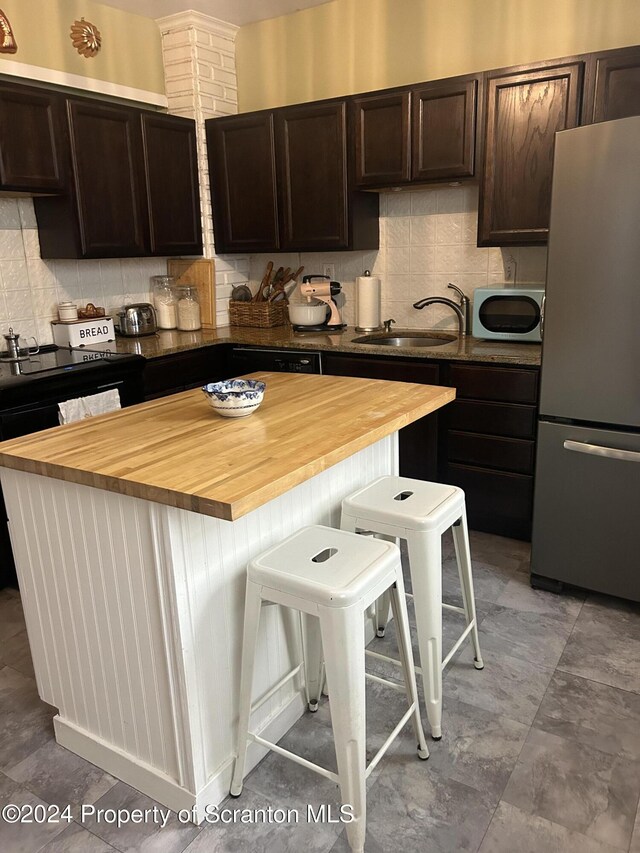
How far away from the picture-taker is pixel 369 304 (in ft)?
12.7

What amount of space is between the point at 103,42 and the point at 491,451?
3.05 metres

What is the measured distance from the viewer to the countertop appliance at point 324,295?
389 cm

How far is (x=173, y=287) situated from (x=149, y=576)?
2952mm

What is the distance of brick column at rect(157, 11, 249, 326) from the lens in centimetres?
387

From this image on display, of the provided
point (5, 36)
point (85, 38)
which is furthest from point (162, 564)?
point (85, 38)

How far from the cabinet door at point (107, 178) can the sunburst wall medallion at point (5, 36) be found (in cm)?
40

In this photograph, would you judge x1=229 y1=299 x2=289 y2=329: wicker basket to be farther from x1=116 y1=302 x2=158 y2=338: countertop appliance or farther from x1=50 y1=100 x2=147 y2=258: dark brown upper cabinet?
x1=50 y1=100 x2=147 y2=258: dark brown upper cabinet

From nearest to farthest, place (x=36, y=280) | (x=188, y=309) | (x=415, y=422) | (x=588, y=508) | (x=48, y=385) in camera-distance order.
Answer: (x=588, y=508) < (x=48, y=385) < (x=415, y=422) < (x=36, y=280) < (x=188, y=309)

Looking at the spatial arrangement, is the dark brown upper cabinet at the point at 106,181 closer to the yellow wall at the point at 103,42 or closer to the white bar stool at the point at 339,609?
the yellow wall at the point at 103,42

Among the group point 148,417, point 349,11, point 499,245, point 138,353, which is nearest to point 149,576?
point 148,417

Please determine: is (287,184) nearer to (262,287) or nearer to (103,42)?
(262,287)

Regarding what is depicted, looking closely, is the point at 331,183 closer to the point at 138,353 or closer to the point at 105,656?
the point at 138,353

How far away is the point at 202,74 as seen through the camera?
3.93 meters

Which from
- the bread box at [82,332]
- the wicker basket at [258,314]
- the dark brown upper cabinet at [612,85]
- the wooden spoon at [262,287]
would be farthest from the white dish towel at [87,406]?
the dark brown upper cabinet at [612,85]
